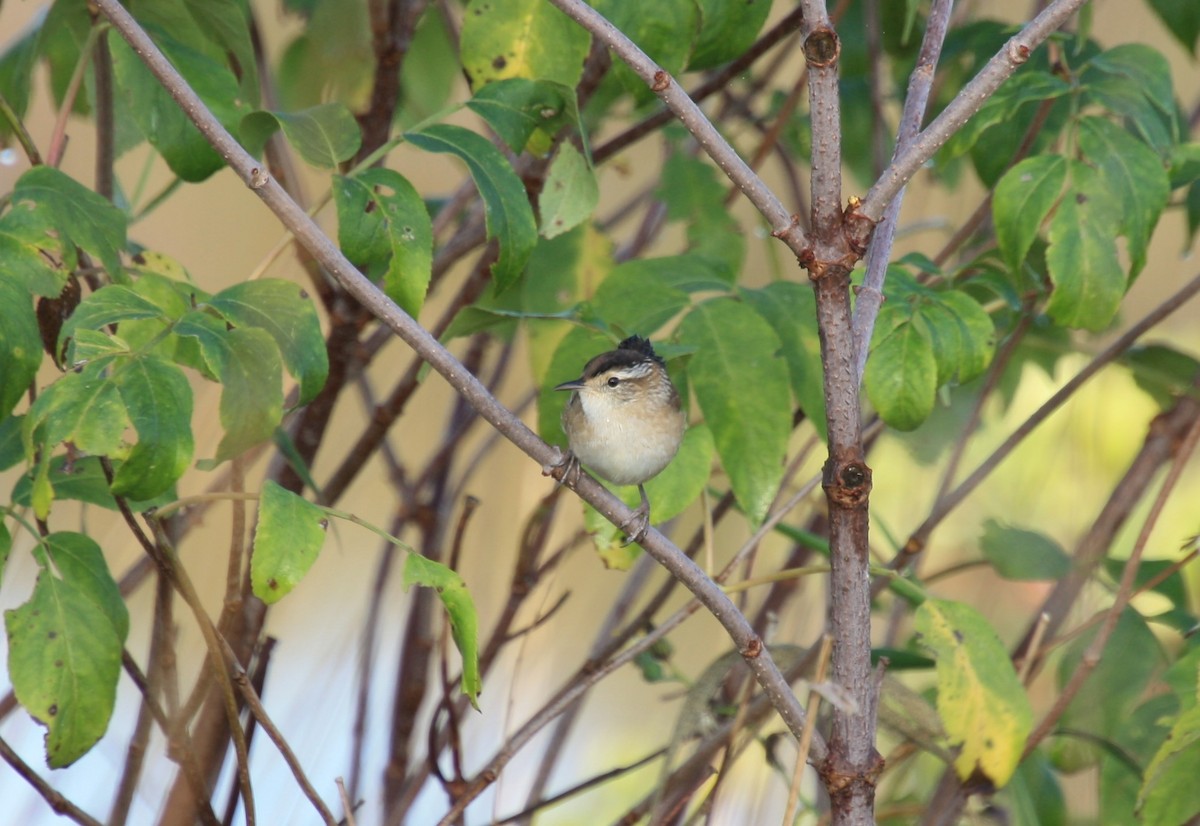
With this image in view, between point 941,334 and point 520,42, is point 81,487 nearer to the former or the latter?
point 520,42

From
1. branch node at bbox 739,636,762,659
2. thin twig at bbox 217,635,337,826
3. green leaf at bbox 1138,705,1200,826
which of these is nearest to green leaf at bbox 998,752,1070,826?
green leaf at bbox 1138,705,1200,826

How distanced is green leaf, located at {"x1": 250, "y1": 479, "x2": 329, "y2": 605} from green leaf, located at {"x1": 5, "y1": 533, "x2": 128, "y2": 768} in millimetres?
266

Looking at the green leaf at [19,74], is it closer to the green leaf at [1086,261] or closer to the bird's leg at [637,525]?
the bird's leg at [637,525]

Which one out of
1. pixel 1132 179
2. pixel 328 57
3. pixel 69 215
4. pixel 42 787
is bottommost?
pixel 42 787

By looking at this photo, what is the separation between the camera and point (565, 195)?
5.33 ft

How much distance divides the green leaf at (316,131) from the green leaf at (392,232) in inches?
2.2

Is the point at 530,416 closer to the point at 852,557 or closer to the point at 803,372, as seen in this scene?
the point at 803,372

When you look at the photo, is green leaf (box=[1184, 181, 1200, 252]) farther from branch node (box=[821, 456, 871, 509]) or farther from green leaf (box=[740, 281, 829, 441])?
branch node (box=[821, 456, 871, 509])

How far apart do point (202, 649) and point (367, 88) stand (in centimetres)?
140

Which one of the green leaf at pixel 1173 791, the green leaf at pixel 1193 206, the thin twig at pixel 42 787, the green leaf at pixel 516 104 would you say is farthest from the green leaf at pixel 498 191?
the green leaf at pixel 1193 206

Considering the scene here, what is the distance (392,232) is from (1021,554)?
1.48 meters

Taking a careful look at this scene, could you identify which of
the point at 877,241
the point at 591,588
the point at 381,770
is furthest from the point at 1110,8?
the point at 381,770

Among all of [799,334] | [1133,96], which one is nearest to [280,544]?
[799,334]

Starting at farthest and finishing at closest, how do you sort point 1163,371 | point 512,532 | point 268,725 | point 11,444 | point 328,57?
point 512,532 < point 328,57 < point 1163,371 < point 11,444 < point 268,725
